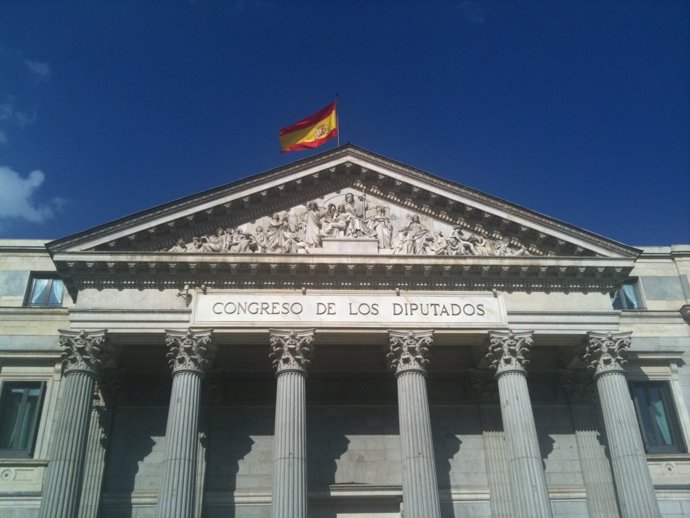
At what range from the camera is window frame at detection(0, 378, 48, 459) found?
24.4 m

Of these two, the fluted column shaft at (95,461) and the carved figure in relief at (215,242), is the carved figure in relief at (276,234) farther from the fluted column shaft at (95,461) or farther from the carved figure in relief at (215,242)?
the fluted column shaft at (95,461)

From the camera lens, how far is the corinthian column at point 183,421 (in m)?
20.0

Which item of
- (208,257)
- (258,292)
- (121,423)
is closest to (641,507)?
(258,292)

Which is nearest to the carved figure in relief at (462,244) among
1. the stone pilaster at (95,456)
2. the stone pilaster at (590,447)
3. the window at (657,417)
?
the stone pilaster at (590,447)

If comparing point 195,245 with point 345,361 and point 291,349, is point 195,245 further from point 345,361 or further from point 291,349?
point 345,361

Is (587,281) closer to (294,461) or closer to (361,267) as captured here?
(361,267)

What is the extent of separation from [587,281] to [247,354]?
13023 mm

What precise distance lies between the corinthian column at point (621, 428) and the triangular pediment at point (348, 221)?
11.4ft

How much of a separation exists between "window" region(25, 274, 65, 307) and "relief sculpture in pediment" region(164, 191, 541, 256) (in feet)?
23.3

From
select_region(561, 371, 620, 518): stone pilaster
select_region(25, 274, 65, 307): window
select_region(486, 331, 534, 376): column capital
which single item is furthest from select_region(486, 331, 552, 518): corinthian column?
select_region(25, 274, 65, 307): window

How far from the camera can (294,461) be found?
20578mm

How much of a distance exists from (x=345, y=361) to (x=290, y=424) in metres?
5.47

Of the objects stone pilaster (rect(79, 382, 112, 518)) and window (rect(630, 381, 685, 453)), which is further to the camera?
window (rect(630, 381, 685, 453))

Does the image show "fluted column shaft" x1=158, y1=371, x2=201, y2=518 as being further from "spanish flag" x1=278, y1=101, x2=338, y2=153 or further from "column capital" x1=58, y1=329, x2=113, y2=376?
"spanish flag" x1=278, y1=101, x2=338, y2=153
